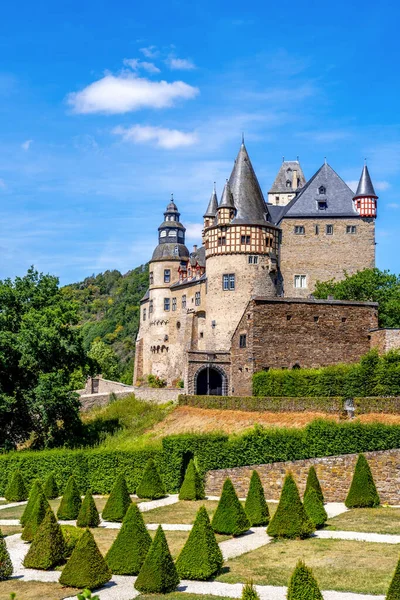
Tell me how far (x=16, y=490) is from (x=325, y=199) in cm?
3862

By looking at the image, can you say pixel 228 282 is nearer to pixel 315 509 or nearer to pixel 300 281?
pixel 300 281

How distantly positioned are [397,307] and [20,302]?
25.0m

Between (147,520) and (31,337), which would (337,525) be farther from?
(31,337)

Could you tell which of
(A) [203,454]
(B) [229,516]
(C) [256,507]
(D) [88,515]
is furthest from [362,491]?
(D) [88,515]

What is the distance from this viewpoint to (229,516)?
24500 millimetres

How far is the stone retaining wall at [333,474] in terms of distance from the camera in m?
28.0

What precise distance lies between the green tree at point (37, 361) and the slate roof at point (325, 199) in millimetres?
23476

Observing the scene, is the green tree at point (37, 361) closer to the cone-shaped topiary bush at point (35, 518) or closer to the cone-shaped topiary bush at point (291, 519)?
the cone-shaped topiary bush at point (35, 518)

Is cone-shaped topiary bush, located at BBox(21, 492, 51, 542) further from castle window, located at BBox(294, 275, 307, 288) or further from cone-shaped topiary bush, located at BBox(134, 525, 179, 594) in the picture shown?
castle window, located at BBox(294, 275, 307, 288)

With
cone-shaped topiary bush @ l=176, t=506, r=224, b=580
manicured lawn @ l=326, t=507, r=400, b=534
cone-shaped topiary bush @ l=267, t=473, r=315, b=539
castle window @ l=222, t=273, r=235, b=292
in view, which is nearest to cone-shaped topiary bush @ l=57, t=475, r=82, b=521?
cone-shaped topiary bush @ l=267, t=473, r=315, b=539

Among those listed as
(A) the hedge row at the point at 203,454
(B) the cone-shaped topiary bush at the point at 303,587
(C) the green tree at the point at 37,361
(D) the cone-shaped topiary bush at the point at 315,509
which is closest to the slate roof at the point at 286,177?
(C) the green tree at the point at 37,361

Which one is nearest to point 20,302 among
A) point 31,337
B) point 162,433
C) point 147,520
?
point 31,337

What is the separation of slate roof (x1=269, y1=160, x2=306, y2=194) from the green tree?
5220 centimetres

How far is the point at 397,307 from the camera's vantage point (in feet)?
174
